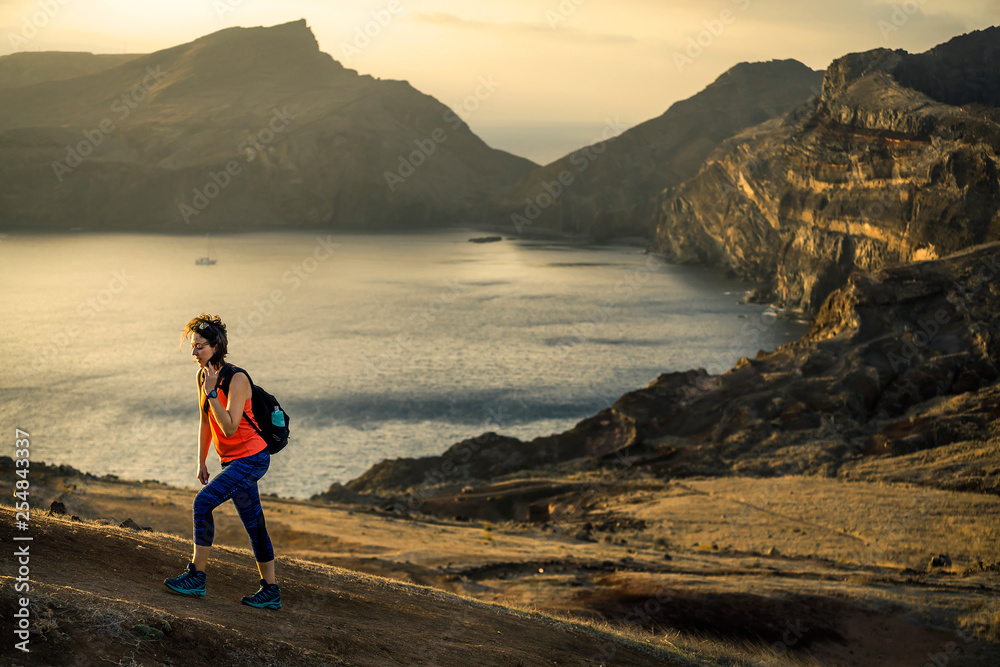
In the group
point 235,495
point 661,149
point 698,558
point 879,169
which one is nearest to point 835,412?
point 698,558

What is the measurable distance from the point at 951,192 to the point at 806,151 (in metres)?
24.8

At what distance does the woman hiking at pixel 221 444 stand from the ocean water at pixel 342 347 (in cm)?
130

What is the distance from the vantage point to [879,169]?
57.9 m

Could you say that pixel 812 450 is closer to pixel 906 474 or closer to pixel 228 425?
pixel 906 474

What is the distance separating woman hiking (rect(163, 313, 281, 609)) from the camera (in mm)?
5855

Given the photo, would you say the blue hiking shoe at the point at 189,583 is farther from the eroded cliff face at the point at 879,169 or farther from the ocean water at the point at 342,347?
the eroded cliff face at the point at 879,169

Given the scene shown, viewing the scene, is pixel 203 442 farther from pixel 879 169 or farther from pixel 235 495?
pixel 879 169

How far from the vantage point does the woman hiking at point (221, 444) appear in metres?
5.86

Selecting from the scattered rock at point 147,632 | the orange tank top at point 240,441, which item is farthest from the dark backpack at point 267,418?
the scattered rock at point 147,632

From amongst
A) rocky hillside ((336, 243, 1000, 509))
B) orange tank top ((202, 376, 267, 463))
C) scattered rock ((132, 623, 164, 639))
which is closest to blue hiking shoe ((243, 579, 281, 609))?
orange tank top ((202, 376, 267, 463))

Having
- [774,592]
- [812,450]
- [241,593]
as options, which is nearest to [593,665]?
[241,593]

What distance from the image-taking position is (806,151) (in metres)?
70.0

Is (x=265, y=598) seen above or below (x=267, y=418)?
below

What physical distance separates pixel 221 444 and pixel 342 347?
169 feet
